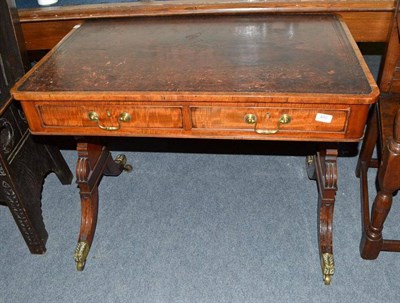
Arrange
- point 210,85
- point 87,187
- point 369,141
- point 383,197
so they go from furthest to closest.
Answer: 1. point 369,141
2. point 87,187
3. point 383,197
4. point 210,85

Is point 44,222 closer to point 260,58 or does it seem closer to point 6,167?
point 6,167

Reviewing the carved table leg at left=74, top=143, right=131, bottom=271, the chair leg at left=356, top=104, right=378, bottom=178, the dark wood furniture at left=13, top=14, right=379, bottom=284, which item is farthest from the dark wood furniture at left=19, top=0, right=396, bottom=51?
the carved table leg at left=74, top=143, right=131, bottom=271

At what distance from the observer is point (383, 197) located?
1.59 m

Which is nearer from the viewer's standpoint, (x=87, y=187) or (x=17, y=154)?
(x=17, y=154)

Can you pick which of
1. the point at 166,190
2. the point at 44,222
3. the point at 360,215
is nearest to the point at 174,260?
the point at 166,190

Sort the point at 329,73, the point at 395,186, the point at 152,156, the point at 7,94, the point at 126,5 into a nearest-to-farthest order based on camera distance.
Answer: the point at 329,73 < the point at 395,186 < the point at 7,94 < the point at 126,5 < the point at 152,156

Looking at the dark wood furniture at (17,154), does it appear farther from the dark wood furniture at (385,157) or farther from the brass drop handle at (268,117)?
the dark wood furniture at (385,157)

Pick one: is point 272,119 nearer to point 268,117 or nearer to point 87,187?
point 268,117

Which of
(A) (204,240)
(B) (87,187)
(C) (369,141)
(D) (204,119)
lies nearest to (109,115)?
(D) (204,119)

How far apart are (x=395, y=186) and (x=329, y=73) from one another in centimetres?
52

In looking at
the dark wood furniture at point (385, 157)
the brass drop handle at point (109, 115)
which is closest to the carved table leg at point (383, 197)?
the dark wood furniture at point (385, 157)

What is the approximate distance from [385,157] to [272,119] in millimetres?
469

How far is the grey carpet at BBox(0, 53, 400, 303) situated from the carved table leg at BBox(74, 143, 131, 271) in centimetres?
7

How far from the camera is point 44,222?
2074 mm
